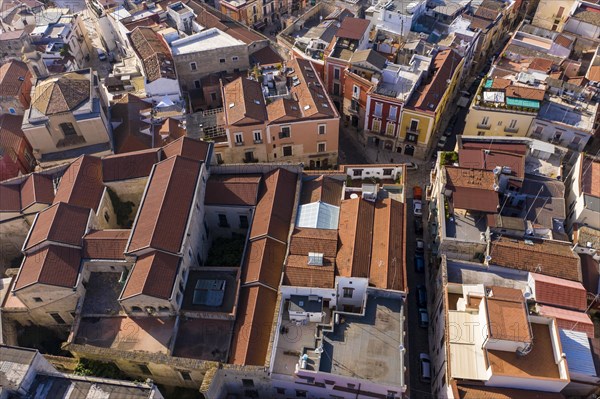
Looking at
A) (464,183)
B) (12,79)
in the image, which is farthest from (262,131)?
(12,79)

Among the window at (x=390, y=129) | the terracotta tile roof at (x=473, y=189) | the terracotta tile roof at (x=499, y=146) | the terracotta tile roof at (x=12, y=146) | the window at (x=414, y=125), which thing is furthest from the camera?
the window at (x=390, y=129)

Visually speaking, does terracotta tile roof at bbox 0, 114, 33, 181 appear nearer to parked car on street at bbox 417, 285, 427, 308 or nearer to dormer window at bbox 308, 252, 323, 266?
dormer window at bbox 308, 252, 323, 266

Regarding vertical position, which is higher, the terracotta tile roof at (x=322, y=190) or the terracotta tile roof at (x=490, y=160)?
the terracotta tile roof at (x=490, y=160)

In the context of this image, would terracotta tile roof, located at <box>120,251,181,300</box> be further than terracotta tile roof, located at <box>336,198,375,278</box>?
No

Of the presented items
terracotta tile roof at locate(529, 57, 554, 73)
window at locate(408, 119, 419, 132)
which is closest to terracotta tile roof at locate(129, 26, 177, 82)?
window at locate(408, 119, 419, 132)

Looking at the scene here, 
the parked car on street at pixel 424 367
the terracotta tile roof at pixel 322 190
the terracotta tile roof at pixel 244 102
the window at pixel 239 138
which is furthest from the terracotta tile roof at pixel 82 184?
the parked car on street at pixel 424 367

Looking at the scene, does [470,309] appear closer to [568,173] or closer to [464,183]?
[464,183]

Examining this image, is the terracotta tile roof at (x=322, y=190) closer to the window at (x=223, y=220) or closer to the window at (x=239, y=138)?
the window at (x=223, y=220)
